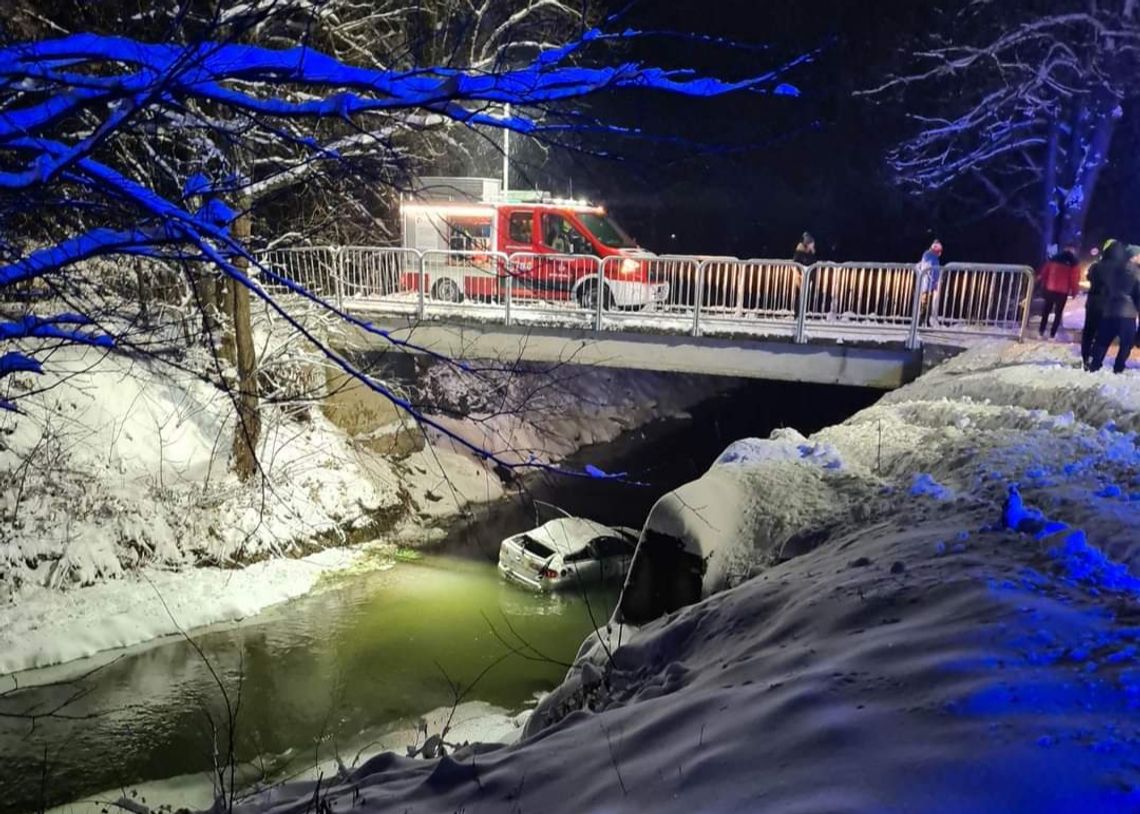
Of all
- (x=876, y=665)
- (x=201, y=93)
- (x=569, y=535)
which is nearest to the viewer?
(x=201, y=93)

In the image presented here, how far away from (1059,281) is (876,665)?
1162cm

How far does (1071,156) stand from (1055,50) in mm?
3296

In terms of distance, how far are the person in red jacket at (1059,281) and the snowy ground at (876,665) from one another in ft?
18.7

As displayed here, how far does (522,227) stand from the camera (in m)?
15.5

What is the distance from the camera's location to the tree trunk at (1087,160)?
21.2 metres

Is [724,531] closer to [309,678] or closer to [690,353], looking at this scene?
[309,678]

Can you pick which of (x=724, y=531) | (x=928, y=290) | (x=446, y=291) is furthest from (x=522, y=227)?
(x=724, y=531)

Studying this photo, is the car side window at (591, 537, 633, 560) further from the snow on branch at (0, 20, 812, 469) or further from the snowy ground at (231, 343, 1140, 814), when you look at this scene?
the snow on branch at (0, 20, 812, 469)

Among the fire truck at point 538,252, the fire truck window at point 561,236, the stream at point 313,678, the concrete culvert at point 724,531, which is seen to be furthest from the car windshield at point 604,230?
the concrete culvert at point 724,531

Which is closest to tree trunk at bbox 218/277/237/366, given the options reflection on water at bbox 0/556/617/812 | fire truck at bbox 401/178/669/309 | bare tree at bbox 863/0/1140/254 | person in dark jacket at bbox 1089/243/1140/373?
fire truck at bbox 401/178/669/309

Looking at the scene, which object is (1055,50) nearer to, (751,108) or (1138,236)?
(1138,236)

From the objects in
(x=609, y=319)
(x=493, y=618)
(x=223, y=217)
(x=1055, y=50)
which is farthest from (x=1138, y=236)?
(x=223, y=217)

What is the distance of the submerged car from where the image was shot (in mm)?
12727

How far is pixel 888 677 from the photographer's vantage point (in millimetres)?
3561
